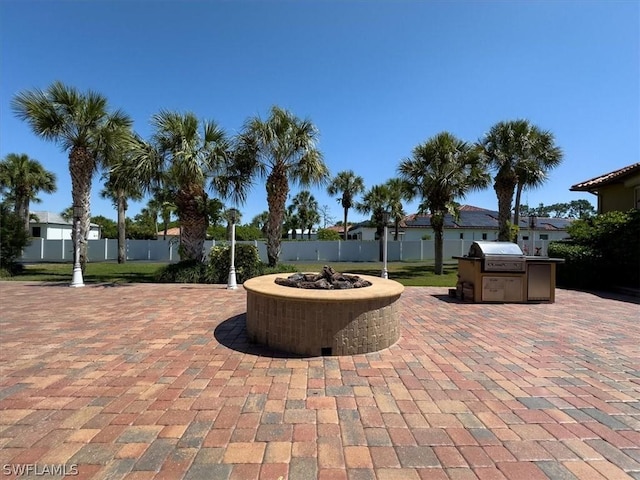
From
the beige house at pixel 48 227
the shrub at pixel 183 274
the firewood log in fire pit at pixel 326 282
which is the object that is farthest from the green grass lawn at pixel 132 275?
the beige house at pixel 48 227

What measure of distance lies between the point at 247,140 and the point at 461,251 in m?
20.9

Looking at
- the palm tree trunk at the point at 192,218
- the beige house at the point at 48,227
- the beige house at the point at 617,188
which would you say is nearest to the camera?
the palm tree trunk at the point at 192,218

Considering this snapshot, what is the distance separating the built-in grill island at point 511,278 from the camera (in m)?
7.81

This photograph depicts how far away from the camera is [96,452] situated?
87.3 inches

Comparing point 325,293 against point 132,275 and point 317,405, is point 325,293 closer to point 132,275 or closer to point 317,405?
point 317,405

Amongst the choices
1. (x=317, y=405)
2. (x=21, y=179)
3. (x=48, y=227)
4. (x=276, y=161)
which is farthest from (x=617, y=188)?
(x=48, y=227)

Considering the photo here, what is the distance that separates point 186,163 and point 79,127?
4.76 metres

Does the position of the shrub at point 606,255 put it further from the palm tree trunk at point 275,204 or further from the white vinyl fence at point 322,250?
the white vinyl fence at point 322,250

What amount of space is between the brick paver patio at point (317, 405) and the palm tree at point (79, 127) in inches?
336

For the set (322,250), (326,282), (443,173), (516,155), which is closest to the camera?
(326,282)

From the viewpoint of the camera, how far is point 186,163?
419 inches

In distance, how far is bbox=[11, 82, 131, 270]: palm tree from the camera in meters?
11.3

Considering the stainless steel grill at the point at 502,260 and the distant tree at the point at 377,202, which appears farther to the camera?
the distant tree at the point at 377,202

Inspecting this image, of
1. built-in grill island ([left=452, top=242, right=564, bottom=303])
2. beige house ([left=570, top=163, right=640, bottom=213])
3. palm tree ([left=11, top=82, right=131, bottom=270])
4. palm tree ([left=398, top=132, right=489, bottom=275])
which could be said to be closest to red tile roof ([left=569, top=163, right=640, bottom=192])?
beige house ([left=570, top=163, right=640, bottom=213])
